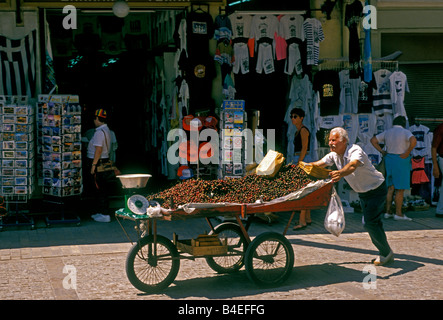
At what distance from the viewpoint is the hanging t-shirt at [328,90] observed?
1198cm

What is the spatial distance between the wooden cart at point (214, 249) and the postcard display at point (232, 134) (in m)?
3.82

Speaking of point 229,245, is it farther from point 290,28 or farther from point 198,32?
point 290,28

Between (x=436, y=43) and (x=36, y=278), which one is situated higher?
(x=436, y=43)

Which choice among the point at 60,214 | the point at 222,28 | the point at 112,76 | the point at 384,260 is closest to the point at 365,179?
the point at 384,260

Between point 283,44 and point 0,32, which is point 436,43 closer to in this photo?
point 283,44

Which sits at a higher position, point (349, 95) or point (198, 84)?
point (198, 84)

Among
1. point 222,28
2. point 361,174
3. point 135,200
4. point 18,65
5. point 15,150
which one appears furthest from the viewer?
point 222,28

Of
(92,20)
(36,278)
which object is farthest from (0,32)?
(36,278)

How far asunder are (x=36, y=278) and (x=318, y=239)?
4.33 meters

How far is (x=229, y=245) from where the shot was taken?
751 centimetres

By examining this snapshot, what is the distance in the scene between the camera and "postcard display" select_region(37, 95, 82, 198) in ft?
35.0

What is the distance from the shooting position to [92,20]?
1348 centimetres

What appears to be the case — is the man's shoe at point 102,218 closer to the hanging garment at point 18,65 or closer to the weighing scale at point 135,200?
the hanging garment at point 18,65

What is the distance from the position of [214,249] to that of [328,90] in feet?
18.9
